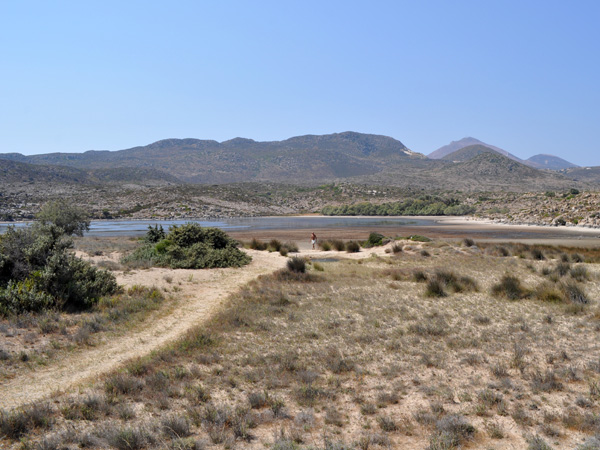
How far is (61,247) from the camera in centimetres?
1387

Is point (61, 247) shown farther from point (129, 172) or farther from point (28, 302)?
point (129, 172)

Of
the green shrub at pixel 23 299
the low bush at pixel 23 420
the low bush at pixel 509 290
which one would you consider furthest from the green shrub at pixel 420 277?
the low bush at pixel 23 420

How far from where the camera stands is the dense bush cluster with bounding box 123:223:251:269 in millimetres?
21797

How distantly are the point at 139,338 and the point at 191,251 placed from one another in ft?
42.3

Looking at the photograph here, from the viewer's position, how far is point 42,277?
39.4 feet

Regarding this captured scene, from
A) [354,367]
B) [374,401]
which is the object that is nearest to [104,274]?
[354,367]

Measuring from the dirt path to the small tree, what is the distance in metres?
27.1

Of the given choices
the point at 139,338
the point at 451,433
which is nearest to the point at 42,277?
the point at 139,338

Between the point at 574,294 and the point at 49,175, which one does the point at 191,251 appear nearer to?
the point at 574,294

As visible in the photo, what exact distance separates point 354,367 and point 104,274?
9.89 meters

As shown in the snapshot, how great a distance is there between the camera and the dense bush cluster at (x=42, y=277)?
1128 centimetres

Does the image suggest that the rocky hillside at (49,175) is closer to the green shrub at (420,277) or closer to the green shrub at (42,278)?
the green shrub at (42,278)

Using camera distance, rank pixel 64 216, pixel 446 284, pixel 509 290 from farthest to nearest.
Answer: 1. pixel 64 216
2. pixel 446 284
3. pixel 509 290

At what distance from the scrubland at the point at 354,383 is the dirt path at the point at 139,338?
0.54 meters
